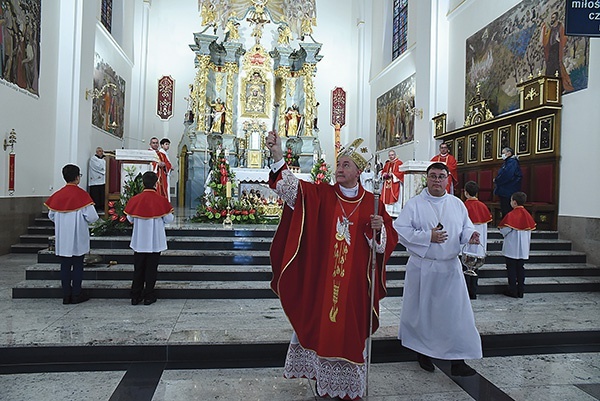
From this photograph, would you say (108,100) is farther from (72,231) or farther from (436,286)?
(436,286)

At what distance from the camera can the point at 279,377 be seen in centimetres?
389

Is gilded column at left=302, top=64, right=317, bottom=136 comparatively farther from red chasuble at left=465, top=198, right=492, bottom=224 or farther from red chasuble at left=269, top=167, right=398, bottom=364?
red chasuble at left=269, top=167, right=398, bottom=364

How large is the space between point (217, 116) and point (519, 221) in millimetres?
12172

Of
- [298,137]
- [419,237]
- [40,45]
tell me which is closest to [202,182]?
[298,137]

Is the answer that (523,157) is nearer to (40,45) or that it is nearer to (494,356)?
(494,356)

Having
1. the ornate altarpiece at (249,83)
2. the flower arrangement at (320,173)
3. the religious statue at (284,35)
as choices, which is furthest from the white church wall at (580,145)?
the religious statue at (284,35)

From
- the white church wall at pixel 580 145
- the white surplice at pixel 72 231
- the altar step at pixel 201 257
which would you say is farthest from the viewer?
the white church wall at pixel 580 145

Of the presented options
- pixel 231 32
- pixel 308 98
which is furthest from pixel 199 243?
pixel 231 32

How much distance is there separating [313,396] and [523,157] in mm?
8631

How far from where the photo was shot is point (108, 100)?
15.5 meters

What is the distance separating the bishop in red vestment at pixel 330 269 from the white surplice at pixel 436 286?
0.53 m

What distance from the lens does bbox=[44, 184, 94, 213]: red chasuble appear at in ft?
18.2

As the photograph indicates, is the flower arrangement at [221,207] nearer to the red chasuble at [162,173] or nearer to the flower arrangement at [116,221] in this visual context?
the red chasuble at [162,173]

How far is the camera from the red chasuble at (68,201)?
5551 millimetres
